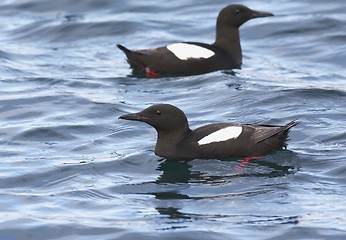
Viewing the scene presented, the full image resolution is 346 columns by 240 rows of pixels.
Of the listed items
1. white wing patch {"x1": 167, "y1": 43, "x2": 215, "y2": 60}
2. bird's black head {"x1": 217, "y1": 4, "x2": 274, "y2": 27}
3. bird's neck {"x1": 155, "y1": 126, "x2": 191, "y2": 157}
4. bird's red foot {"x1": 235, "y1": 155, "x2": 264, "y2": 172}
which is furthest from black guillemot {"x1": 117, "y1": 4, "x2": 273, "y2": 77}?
bird's red foot {"x1": 235, "y1": 155, "x2": 264, "y2": 172}

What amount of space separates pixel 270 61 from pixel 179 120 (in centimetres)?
526

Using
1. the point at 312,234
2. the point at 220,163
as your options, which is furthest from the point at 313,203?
the point at 220,163

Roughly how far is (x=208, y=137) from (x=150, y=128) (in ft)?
5.60

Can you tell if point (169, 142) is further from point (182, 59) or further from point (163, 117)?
point (182, 59)

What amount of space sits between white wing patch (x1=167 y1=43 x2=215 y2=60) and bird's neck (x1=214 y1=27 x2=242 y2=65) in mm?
401

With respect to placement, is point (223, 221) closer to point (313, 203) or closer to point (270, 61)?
point (313, 203)

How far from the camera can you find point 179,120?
444 inches

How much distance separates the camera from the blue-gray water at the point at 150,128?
30.6 ft

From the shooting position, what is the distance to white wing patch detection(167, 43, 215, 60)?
1521 centimetres

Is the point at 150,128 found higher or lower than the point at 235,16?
lower

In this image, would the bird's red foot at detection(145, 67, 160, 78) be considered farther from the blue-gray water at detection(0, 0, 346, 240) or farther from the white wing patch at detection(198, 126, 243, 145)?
the white wing patch at detection(198, 126, 243, 145)

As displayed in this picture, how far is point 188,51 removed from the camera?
15250 mm

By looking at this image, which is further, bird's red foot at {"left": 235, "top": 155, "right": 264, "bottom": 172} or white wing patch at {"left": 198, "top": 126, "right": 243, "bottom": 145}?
white wing patch at {"left": 198, "top": 126, "right": 243, "bottom": 145}

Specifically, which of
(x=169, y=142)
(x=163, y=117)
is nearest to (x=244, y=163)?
(x=169, y=142)
